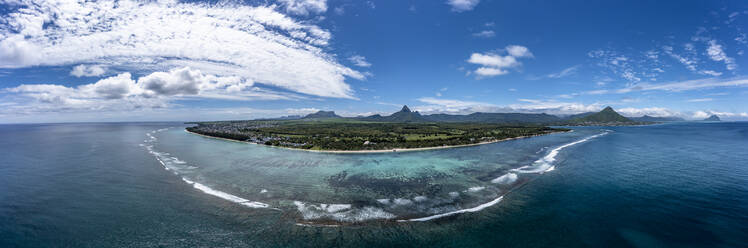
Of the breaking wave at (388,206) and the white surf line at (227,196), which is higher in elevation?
the breaking wave at (388,206)

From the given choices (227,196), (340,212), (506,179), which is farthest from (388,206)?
(506,179)

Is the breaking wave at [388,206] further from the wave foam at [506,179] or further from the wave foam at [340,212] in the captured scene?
the wave foam at [506,179]

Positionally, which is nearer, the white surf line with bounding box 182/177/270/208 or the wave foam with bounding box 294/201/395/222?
the wave foam with bounding box 294/201/395/222

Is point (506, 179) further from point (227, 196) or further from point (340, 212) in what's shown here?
point (227, 196)

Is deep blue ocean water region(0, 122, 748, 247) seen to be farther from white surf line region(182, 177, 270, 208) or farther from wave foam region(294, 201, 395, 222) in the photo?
white surf line region(182, 177, 270, 208)

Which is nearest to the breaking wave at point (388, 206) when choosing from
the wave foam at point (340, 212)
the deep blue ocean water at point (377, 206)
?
the wave foam at point (340, 212)

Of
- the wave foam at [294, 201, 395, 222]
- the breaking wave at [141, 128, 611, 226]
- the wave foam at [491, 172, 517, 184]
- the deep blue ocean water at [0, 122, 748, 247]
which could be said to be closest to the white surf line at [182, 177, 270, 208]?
the breaking wave at [141, 128, 611, 226]

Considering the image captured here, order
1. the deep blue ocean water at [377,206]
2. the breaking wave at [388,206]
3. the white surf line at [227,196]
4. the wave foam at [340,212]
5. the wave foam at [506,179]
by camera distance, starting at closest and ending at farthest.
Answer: the deep blue ocean water at [377,206] < the wave foam at [340,212] < the breaking wave at [388,206] < the white surf line at [227,196] < the wave foam at [506,179]

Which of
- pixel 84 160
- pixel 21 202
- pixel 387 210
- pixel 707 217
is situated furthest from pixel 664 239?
pixel 84 160
